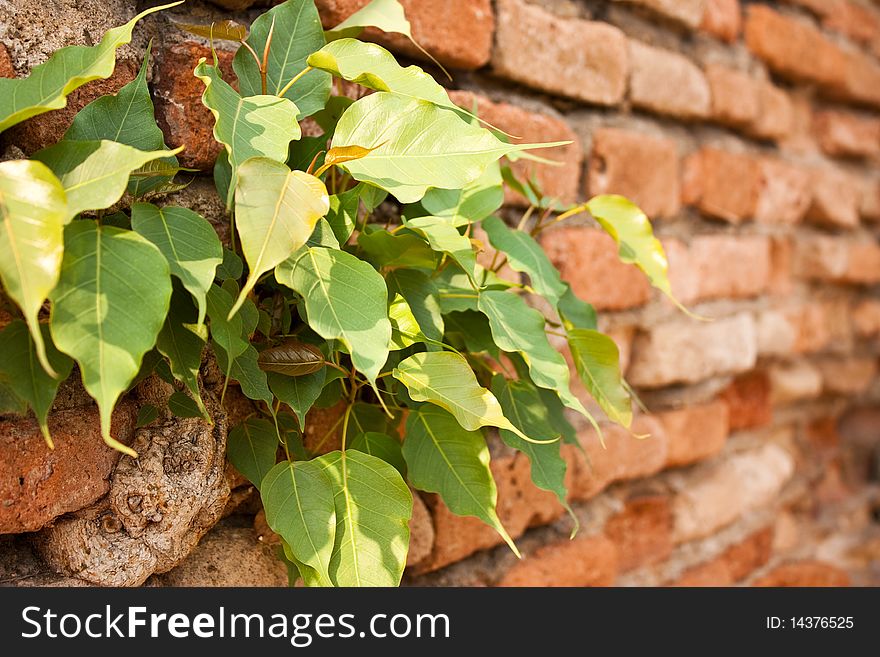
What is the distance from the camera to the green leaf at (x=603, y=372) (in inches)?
24.6

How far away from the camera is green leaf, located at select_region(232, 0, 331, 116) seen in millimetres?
522

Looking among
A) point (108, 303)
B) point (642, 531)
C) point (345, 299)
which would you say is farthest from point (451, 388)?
point (642, 531)

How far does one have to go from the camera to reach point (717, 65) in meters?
1.09

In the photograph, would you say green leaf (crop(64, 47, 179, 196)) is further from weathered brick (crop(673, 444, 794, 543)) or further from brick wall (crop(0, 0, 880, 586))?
weathered brick (crop(673, 444, 794, 543))

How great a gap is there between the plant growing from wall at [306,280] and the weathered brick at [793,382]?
743mm

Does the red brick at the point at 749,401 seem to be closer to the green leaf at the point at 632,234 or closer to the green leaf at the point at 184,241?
the green leaf at the point at 632,234

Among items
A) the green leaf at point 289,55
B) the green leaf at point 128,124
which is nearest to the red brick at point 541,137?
the green leaf at point 289,55

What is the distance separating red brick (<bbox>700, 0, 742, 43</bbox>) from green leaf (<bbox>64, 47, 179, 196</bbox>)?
2.62 ft

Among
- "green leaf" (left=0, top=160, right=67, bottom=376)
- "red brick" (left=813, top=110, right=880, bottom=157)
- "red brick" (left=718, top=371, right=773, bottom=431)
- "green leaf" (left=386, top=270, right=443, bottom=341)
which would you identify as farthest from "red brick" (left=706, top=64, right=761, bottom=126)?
"green leaf" (left=0, top=160, right=67, bottom=376)

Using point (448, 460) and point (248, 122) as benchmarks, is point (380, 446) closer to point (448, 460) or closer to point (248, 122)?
point (448, 460)

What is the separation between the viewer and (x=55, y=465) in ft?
1.65
